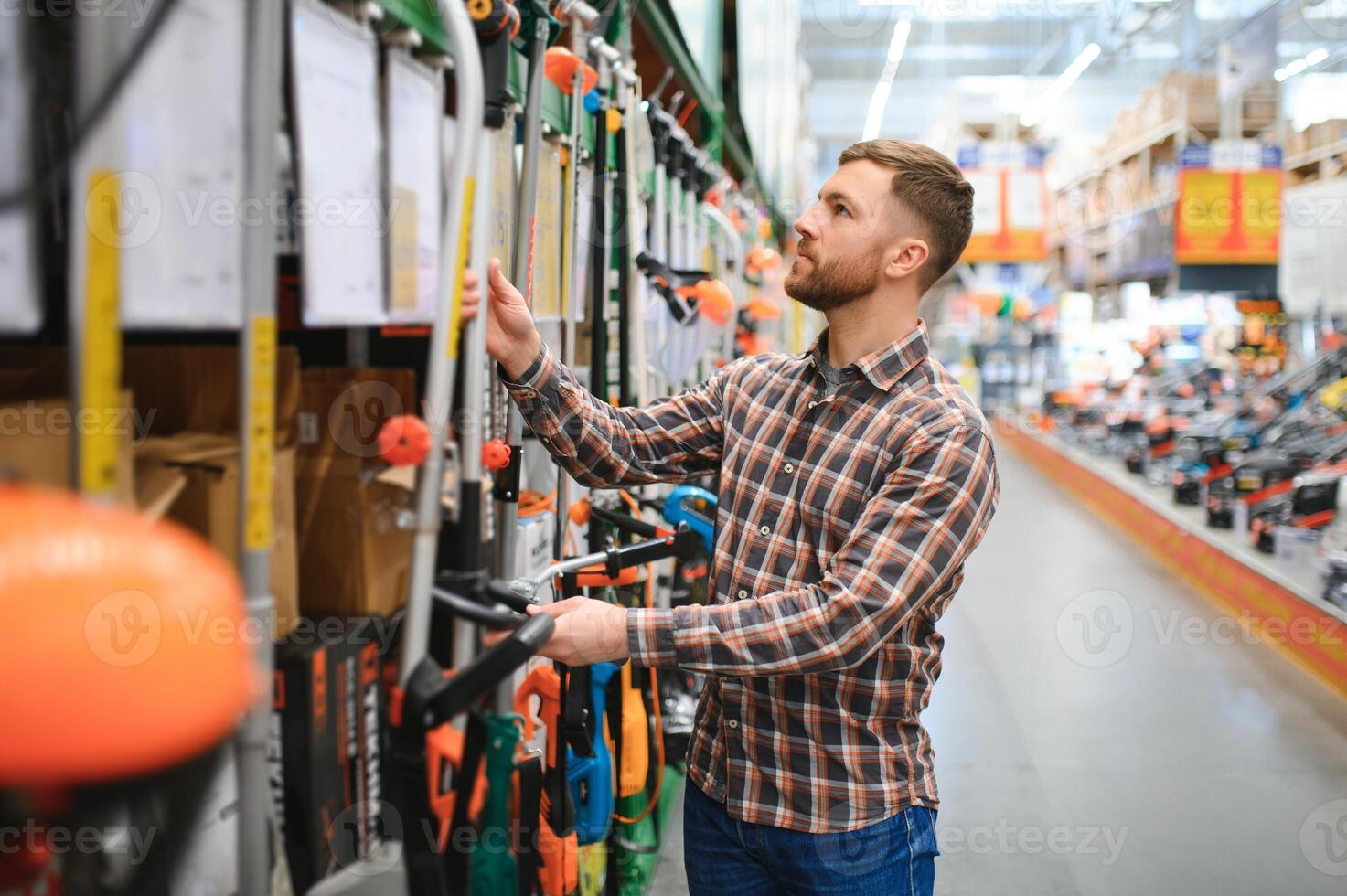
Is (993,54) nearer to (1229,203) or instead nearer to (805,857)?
(1229,203)

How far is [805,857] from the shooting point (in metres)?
1.76

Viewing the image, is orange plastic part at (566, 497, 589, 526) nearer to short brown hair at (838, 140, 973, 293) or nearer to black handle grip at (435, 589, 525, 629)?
short brown hair at (838, 140, 973, 293)

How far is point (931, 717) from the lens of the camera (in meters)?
5.23

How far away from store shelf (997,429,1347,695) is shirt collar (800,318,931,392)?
4.76 metres

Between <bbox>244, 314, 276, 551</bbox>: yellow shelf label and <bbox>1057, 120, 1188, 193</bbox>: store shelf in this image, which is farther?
<bbox>1057, 120, 1188, 193</bbox>: store shelf

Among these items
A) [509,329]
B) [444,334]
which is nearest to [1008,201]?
[509,329]

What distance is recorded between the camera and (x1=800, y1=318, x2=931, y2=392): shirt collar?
178 cm

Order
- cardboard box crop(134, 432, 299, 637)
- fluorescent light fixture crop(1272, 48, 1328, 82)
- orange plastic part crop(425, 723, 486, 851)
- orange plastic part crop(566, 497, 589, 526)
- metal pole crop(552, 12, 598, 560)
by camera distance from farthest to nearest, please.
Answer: fluorescent light fixture crop(1272, 48, 1328, 82), orange plastic part crop(566, 497, 589, 526), metal pole crop(552, 12, 598, 560), orange plastic part crop(425, 723, 486, 851), cardboard box crop(134, 432, 299, 637)

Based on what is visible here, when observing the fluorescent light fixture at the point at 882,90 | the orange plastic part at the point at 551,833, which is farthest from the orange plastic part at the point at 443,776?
the fluorescent light fixture at the point at 882,90

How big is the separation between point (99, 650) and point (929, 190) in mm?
1550

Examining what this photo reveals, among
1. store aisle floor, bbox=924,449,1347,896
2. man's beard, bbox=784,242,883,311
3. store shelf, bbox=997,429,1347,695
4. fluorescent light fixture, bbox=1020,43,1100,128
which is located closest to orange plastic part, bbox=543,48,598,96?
man's beard, bbox=784,242,883,311

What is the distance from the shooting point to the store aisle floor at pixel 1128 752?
3773 mm

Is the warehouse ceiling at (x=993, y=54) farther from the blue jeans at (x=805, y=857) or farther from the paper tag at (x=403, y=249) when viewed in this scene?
the paper tag at (x=403, y=249)

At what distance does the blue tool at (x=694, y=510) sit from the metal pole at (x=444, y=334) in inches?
57.4
